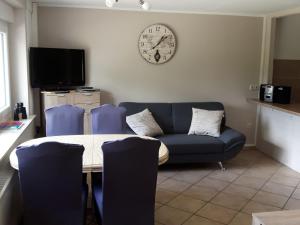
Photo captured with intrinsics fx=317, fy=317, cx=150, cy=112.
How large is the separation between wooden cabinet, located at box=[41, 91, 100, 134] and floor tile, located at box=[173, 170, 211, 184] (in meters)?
1.50

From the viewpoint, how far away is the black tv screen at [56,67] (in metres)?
4.38

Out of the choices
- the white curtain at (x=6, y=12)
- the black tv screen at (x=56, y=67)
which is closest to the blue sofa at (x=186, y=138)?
the black tv screen at (x=56, y=67)

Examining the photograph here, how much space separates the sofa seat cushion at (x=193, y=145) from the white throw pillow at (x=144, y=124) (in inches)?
7.6

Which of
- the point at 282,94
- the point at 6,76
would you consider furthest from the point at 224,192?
the point at 6,76

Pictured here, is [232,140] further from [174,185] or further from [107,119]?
[107,119]

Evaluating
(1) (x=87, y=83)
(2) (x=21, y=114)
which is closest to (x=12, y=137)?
(2) (x=21, y=114)

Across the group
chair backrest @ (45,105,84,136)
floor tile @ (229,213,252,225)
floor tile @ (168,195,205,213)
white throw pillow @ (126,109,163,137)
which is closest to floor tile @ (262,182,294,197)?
floor tile @ (229,213,252,225)

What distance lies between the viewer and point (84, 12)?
15.7 feet

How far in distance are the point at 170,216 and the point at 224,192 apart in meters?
0.90

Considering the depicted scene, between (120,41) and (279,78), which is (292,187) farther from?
(120,41)

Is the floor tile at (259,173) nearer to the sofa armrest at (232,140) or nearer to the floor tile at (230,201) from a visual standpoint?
the sofa armrest at (232,140)

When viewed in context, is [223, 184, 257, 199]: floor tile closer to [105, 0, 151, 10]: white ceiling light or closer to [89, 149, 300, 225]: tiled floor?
[89, 149, 300, 225]: tiled floor

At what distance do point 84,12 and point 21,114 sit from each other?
1.88m

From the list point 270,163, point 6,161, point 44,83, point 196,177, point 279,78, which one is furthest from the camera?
point 279,78
